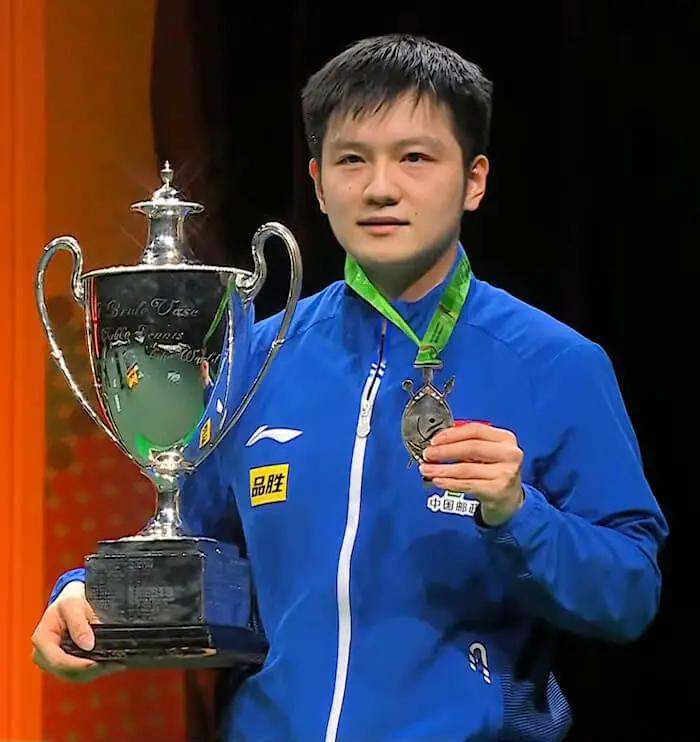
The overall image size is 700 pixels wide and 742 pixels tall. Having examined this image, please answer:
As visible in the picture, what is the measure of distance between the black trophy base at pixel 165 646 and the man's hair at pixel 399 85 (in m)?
0.49

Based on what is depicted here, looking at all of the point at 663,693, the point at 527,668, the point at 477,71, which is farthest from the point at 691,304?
the point at 527,668

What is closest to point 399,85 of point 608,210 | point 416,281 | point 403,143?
point 403,143

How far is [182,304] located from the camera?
4.48ft

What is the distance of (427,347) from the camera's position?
1332 mm

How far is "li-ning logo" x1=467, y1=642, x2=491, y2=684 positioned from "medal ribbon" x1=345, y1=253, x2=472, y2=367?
0.86ft

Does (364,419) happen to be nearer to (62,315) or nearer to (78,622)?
(78,622)

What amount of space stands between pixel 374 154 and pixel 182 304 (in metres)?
0.23

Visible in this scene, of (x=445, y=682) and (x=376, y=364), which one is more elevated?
(x=376, y=364)

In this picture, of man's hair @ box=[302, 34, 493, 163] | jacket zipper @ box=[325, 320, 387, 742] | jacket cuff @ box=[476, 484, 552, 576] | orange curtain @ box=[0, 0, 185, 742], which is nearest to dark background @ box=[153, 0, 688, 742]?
orange curtain @ box=[0, 0, 185, 742]

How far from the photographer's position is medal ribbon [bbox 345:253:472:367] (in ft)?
4.41

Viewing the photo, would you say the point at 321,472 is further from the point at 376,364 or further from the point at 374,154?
the point at 374,154

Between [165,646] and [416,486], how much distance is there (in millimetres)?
270

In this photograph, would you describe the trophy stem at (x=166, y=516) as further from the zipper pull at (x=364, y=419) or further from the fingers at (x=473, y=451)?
the fingers at (x=473, y=451)

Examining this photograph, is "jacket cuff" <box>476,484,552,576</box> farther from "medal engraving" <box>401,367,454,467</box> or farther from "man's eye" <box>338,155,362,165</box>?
"man's eye" <box>338,155,362,165</box>
